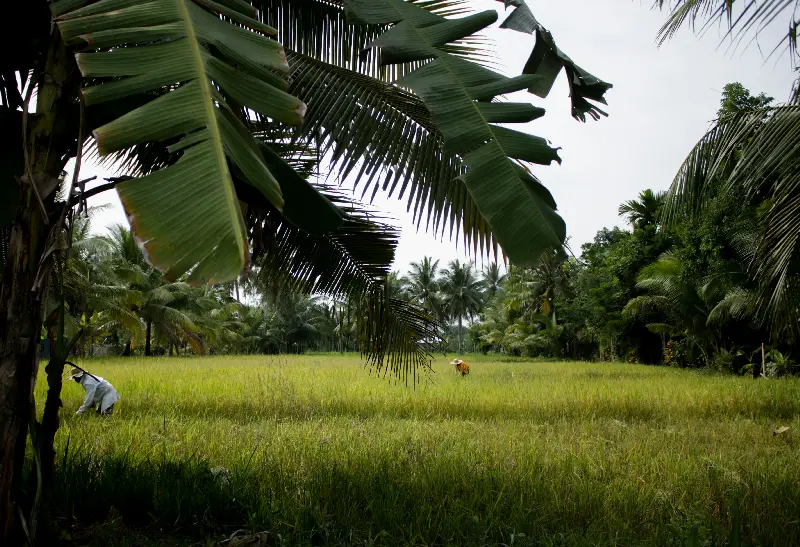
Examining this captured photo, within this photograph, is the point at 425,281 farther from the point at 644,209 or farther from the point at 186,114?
the point at 186,114

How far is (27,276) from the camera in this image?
1.62 m

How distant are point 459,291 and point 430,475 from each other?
4030 centimetres

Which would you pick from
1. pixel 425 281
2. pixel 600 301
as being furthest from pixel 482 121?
pixel 425 281

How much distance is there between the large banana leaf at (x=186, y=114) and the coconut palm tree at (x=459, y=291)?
41691mm

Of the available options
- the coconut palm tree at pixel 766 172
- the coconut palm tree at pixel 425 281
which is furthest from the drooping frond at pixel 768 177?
the coconut palm tree at pixel 425 281

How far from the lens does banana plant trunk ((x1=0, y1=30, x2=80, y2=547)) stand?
1.63 metres

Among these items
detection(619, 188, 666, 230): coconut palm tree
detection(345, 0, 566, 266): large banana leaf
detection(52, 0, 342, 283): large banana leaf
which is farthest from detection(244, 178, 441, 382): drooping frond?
detection(619, 188, 666, 230): coconut palm tree

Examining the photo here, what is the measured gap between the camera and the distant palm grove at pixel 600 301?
6109 mm

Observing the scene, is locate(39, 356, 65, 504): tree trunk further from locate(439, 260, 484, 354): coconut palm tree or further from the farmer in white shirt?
locate(439, 260, 484, 354): coconut palm tree

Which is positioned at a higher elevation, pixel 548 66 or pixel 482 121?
pixel 548 66

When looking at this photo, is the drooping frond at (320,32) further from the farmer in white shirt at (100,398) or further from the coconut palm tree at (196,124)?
the farmer in white shirt at (100,398)

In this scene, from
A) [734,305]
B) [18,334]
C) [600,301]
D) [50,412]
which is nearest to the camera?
[18,334]

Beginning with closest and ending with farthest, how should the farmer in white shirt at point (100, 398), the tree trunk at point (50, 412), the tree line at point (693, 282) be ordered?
1. the tree trunk at point (50, 412)
2. the tree line at point (693, 282)
3. the farmer in white shirt at point (100, 398)

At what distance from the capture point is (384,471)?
11.2 ft
